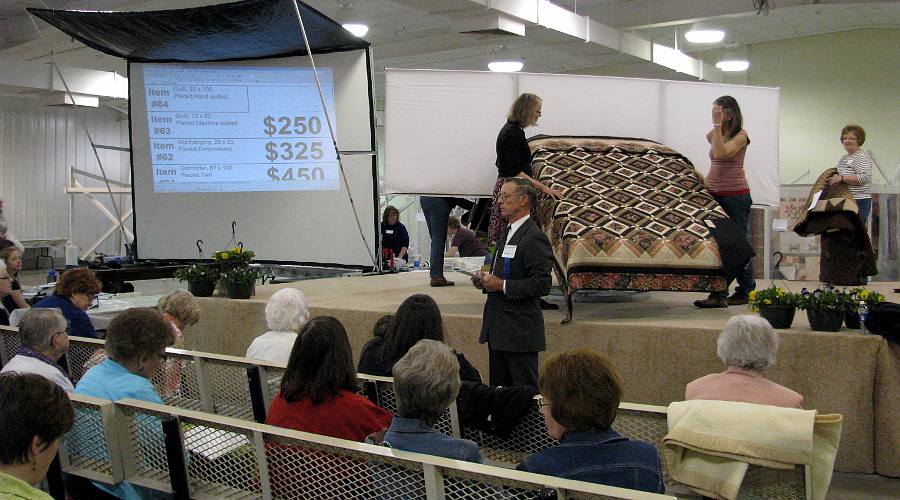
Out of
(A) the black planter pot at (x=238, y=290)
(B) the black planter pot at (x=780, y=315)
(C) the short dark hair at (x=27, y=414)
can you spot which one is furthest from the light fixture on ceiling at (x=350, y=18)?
(C) the short dark hair at (x=27, y=414)

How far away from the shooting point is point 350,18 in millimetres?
11375

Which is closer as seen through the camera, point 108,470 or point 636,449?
point 636,449

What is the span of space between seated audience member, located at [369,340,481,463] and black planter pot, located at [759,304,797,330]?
2340 millimetres

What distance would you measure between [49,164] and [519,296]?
16373 millimetres

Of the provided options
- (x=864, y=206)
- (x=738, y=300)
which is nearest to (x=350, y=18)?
(x=864, y=206)

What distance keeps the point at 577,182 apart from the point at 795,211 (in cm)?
508

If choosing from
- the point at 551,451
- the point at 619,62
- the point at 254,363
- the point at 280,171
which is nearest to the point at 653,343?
the point at 254,363

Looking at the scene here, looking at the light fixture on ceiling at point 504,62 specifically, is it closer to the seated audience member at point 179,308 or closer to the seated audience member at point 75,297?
the seated audience member at point 75,297

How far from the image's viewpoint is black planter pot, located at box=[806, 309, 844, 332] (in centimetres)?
387

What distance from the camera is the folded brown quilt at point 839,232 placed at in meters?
5.97

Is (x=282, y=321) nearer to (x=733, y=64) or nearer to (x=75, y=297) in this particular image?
(x=75, y=297)

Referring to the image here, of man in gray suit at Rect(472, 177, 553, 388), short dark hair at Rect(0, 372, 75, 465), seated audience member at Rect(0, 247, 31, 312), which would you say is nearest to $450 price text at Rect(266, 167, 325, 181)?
seated audience member at Rect(0, 247, 31, 312)

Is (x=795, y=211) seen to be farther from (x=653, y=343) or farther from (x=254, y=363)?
(x=254, y=363)

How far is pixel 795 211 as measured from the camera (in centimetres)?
920
